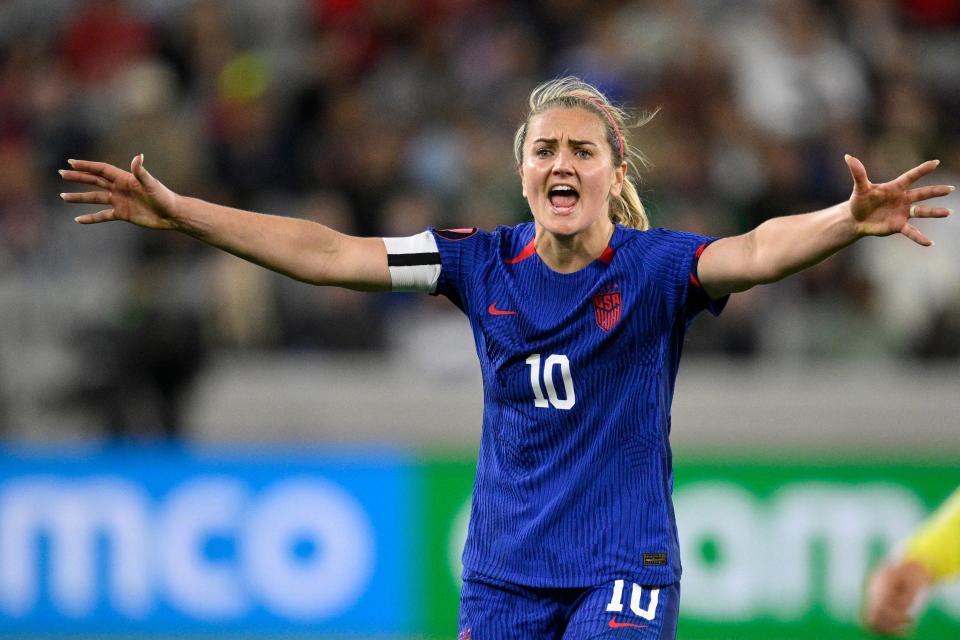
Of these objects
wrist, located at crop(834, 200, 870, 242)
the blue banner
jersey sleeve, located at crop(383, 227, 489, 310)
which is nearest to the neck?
jersey sleeve, located at crop(383, 227, 489, 310)

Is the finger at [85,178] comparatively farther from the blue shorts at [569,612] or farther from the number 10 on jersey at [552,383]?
the blue shorts at [569,612]

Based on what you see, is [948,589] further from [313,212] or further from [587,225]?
[587,225]

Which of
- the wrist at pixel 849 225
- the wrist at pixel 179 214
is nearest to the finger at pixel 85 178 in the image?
the wrist at pixel 179 214

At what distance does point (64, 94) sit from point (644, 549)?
331 inches

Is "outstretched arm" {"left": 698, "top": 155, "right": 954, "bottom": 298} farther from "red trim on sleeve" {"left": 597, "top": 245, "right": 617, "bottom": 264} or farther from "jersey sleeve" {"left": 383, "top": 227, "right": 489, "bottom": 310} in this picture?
"jersey sleeve" {"left": 383, "top": 227, "right": 489, "bottom": 310}

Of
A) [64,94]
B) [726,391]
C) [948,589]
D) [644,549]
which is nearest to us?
[644,549]

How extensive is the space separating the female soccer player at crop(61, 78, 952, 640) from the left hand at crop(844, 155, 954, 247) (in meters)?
0.16

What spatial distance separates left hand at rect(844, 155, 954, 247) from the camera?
3771mm

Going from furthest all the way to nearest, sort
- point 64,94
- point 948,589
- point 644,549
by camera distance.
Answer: point 64,94, point 948,589, point 644,549

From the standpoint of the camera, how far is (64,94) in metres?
11.4

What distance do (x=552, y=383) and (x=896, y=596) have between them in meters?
1.09

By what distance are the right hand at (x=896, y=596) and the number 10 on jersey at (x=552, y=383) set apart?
3.24 ft

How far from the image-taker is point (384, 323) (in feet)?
33.1

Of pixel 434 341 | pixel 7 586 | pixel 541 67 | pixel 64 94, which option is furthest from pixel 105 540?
pixel 541 67
